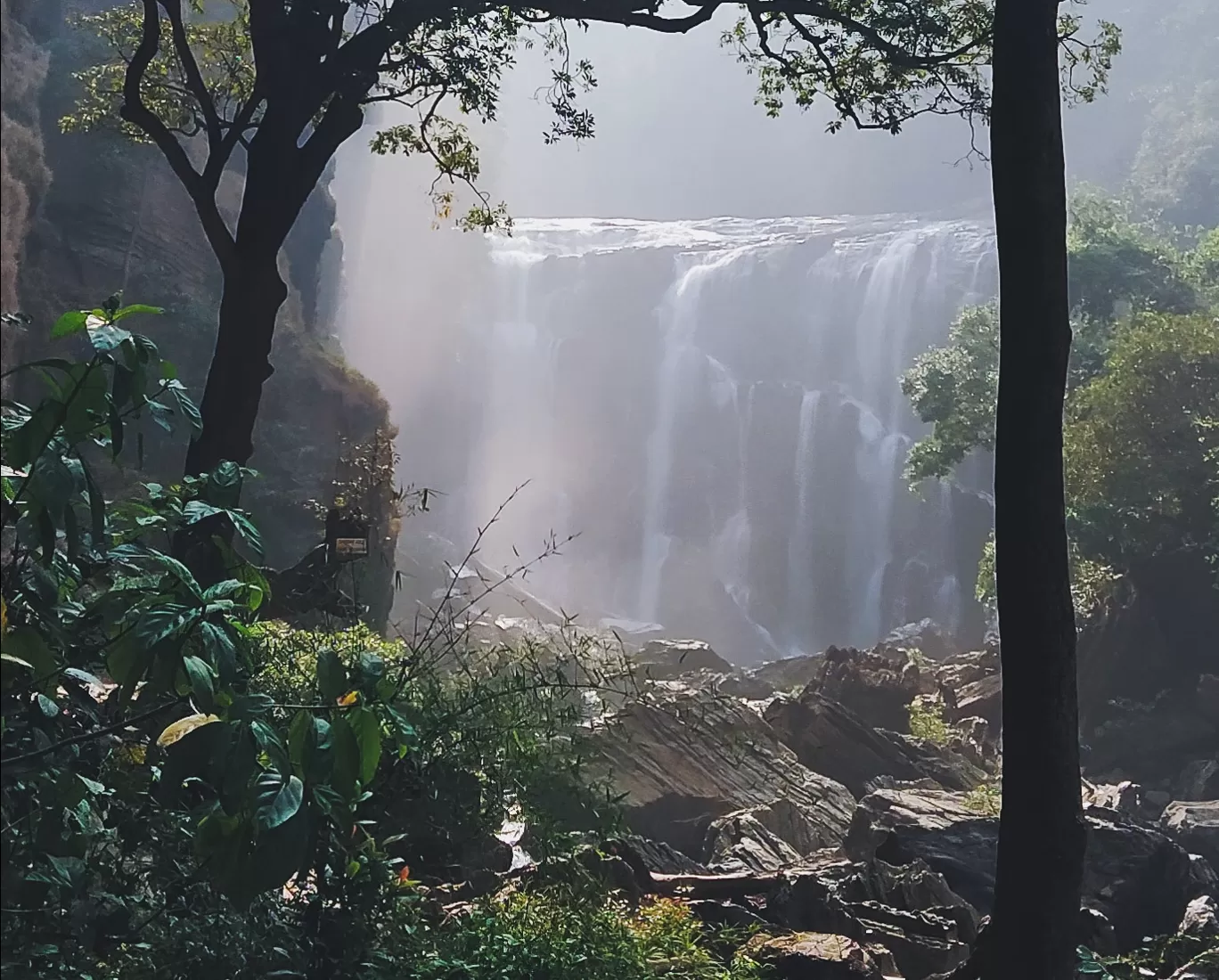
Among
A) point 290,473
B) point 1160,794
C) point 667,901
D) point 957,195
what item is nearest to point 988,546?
point 1160,794

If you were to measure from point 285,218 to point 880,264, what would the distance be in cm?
2686

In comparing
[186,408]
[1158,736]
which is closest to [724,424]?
[1158,736]

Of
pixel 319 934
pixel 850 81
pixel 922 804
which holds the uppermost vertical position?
pixel 850 81

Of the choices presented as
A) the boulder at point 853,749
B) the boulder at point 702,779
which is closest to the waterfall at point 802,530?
the boulder at point 853,749

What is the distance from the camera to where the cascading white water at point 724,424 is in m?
26.2

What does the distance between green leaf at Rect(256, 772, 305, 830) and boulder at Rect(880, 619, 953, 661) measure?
60.4ft

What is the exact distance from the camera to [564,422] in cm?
2953

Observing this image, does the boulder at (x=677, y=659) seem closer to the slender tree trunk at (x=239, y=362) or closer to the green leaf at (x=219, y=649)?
the slender tree trunk at (x=239, y=362)

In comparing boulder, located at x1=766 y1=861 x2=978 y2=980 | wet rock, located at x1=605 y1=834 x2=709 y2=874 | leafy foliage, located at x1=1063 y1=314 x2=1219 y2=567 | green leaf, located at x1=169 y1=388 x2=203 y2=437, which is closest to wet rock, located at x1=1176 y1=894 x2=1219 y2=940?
boulder, located at x1=766 y1=861 x2=978 y2=980

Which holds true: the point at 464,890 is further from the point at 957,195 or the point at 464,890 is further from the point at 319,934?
the point at 957,195

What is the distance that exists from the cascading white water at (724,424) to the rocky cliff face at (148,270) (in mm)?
10703

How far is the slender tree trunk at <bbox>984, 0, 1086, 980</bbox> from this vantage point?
2217 mm

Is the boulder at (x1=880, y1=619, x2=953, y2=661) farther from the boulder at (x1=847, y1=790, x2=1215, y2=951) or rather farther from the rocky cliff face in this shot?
the boulder at (x1=847, y1=790, x2=1215, y2=951)

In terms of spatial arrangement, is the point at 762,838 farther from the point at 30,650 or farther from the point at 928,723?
the point at 928,723
